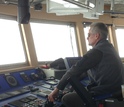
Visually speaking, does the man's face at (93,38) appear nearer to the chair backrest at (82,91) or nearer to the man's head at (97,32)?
the man's head at (97,32)

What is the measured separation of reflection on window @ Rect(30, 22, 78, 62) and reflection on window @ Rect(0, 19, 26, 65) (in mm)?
367

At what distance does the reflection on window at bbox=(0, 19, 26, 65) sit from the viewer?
3.44 metres

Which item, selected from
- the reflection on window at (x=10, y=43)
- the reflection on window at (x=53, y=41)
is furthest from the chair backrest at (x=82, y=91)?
the reflection on window at (x=53, y=41)

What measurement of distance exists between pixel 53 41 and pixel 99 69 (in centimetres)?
255

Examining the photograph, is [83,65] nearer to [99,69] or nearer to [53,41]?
[99,69]

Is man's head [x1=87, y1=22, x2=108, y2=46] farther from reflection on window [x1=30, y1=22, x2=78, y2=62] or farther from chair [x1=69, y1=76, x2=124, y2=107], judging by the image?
reflection on window [x1=30, y1=22, x2=78, y2=62]

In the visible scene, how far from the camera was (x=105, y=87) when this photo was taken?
79.5 inches

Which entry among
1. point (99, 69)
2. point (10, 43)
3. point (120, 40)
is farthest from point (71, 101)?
point (120, 40)

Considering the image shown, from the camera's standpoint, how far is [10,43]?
3.60 metres

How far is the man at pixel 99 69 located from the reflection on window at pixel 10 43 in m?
1.71

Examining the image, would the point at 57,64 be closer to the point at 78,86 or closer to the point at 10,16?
the point at 10,16

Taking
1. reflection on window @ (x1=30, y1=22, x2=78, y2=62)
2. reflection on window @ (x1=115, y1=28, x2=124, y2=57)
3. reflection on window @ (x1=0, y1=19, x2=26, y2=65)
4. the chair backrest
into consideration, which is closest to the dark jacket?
the chair backrest

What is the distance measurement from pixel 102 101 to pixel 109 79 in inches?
Result: 9.6

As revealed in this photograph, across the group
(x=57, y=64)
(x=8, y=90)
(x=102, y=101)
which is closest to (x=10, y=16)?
(x=57, y=64)
